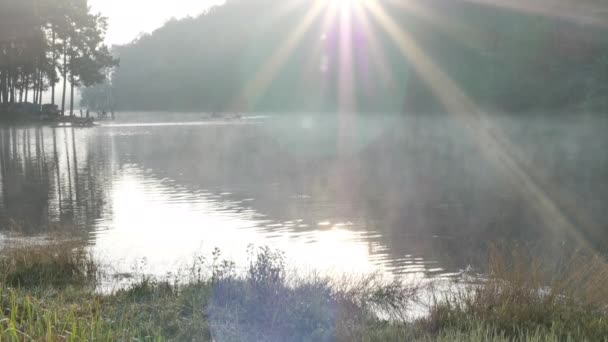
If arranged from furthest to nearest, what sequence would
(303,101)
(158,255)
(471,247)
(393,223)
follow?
(303,101) → (393,223) → (471,247) → (158,255)

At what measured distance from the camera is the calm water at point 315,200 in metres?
15.0

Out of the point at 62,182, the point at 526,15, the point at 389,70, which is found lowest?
the point at 62,182

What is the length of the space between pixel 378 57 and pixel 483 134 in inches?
2271

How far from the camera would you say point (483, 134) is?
5456 centimetres

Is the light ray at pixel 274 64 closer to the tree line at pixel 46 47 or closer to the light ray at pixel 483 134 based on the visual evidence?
the light ray at pixel 483 134

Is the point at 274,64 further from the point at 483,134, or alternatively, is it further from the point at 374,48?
the point at 483,134

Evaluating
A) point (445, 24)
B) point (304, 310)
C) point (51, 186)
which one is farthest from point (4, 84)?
point (304, 310)

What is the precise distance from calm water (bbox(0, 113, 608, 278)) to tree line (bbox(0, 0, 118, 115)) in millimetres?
38273

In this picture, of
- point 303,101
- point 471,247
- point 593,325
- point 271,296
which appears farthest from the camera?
point 303,101

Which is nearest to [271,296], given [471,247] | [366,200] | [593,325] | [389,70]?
[593,325]

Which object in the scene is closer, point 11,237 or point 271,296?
point 271,296

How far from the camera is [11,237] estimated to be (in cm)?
1591

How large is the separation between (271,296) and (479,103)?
81.2 m

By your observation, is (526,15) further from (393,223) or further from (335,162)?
(393,223)
